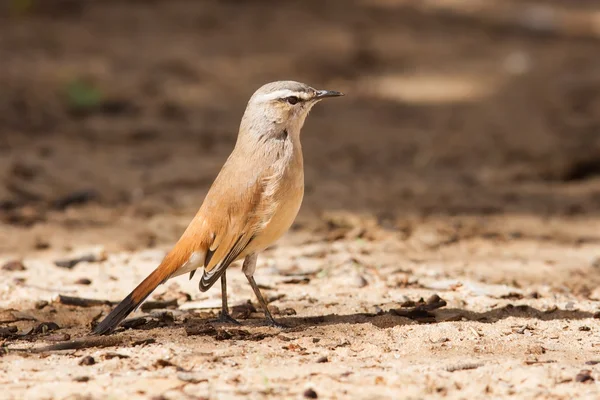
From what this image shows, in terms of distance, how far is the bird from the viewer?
549 centimetres

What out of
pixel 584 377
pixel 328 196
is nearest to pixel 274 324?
pixel 584 377

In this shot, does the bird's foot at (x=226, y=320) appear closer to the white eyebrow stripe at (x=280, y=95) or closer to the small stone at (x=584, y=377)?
the white eyebrow stripe at (x=280, y=95)

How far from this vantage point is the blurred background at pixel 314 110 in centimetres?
904

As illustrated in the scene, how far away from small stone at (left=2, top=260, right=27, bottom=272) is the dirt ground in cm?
1

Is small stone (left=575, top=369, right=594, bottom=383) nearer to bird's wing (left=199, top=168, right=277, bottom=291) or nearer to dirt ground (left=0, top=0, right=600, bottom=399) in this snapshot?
dirt ground (left=0, top=0, right=600, bottom=399)

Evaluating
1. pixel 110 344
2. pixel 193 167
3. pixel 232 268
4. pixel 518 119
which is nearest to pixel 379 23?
pixel 518 119

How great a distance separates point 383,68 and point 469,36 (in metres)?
2.05

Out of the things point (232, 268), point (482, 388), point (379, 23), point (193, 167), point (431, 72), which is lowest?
point (482, 388)

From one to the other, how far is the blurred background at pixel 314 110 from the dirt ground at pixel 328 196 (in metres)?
0.04

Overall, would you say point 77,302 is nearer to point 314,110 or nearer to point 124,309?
point 124,309

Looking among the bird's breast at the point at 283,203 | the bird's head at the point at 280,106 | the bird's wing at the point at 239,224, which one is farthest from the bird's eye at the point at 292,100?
the bird's wing at the point at 239,224

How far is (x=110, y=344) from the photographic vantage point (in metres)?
5.14

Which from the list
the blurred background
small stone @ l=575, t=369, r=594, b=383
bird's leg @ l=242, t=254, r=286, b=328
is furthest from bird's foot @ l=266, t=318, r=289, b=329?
the blurred background

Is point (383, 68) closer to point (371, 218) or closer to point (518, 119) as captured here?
point (518, 119)
